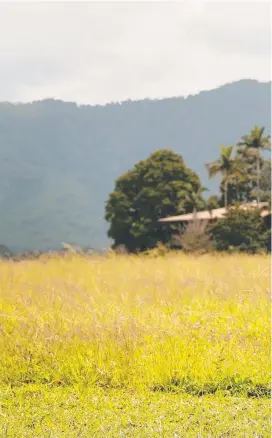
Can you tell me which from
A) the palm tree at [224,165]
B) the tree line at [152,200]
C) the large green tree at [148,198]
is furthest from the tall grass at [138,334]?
the palm tree at [224,165]

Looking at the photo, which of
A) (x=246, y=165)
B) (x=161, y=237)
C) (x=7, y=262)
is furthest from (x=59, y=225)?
(x=7, y=262)

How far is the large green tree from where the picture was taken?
43.5 m

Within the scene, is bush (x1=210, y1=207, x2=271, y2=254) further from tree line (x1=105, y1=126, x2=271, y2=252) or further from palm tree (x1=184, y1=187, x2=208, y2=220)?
palm tree (x1=184, y1=187, x2=208, y2=220)

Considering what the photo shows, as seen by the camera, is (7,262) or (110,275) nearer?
(110,275)

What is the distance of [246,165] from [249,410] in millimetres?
53572

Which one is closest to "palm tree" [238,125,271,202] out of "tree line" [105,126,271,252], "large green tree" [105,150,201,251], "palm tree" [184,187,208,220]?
"tree line" [105,126,271,252]

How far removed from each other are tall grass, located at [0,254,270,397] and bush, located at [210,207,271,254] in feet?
82.7

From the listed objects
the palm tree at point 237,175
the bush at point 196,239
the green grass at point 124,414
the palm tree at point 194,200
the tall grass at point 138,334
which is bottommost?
the bush at point 196,239

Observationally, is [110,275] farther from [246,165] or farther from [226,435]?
[246,165]

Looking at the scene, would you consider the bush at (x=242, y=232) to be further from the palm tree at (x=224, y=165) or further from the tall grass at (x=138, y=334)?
the tall grass at (x=138, y=334)

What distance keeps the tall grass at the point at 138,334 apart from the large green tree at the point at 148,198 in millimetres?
34167

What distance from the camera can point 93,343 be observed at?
632 centimetres

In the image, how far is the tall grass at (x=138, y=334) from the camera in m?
5.85

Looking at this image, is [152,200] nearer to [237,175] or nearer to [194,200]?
[194,200]
